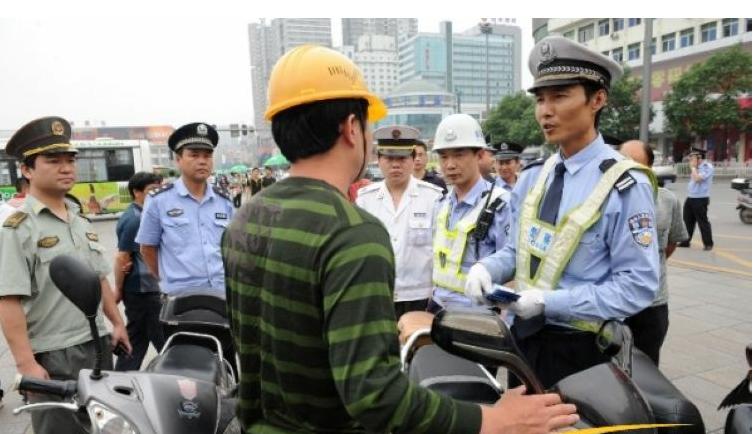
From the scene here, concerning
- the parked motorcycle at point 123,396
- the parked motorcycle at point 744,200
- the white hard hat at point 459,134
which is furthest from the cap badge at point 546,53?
the parked motorcycle at point 744,200

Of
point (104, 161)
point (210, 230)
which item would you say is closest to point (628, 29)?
point (104, 161)

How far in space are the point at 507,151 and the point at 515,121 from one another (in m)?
33.7

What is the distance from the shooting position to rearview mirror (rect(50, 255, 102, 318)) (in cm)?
129

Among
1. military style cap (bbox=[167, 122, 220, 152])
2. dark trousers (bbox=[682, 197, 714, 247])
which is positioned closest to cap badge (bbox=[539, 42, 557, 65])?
military style cap (bbox=[167, 122, 220, 152])

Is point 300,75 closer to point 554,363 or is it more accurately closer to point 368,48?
point 554,363

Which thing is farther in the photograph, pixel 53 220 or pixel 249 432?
pixel 53 220

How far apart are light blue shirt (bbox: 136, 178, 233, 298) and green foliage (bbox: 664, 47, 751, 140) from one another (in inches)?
1104

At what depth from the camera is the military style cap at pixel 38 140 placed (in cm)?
237

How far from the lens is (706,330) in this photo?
4621mm

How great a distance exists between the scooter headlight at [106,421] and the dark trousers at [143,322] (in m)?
2.52

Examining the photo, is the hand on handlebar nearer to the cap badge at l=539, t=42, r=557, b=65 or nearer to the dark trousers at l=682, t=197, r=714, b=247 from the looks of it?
the cap badge at l=539, t=42, r=557, b=65

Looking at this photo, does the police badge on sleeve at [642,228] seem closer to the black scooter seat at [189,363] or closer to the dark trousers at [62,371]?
the black scooter seat at [189,363]

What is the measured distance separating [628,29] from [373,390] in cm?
4513

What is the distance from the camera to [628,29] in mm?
39156
